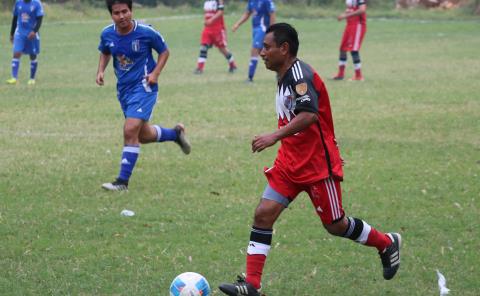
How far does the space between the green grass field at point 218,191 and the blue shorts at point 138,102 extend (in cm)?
72

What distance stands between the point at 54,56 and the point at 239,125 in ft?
41.1

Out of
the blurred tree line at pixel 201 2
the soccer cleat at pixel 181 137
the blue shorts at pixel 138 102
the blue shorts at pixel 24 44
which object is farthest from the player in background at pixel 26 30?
the blurred tree line at pixel 201 2

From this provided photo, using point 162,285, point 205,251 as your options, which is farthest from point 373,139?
point 162,285

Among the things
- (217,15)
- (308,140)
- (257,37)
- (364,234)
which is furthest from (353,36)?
(308,140)

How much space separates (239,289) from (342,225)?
34.4 inches

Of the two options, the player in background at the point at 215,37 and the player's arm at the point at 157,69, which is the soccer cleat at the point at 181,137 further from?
the player in background at the point at 215,37

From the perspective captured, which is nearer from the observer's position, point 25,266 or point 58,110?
point 25,266

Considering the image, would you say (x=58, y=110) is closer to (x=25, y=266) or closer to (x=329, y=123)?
(x=25, y=266)

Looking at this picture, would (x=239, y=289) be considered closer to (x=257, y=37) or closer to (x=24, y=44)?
(x=257, y=37)

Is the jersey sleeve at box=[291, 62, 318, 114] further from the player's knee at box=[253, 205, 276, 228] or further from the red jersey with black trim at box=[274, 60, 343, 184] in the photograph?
the player's knee at box=[253, 205, 276, 228]

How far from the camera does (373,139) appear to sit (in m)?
11.5

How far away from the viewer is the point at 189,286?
17.1 ft

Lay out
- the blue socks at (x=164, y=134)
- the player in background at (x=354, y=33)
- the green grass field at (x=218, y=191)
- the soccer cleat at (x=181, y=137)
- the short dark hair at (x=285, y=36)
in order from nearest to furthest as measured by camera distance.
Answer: the short dark hair at (x=285, y=36)
the green grass field at (x=218, y=191)
the blue socks at (x=164, y=134)
the soccer cleat at (x=181, y=137)
the player in background at (x=354, y=33)

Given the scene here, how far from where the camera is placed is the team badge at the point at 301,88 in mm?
5461
